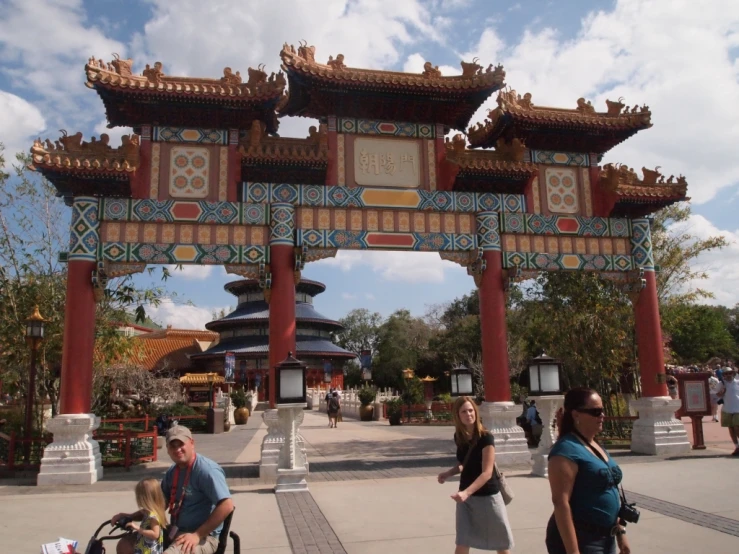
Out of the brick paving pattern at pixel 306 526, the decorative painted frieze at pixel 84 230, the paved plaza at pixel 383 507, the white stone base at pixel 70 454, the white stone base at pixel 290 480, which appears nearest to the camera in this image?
the brick paving pattern at pixel 306 526

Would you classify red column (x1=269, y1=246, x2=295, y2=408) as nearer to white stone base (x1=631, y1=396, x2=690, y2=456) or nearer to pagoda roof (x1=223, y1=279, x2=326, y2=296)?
white stone base (x1=631, y1=396, x2=690, y2=456)

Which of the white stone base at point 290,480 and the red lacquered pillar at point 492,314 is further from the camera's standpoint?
the red lacquered pillar at point 492,314

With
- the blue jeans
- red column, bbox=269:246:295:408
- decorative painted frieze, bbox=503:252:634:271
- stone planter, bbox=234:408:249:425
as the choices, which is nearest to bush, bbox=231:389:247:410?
stone planter, bbox=234:408:249:425

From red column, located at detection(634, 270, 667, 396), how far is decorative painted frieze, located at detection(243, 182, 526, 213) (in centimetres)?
373

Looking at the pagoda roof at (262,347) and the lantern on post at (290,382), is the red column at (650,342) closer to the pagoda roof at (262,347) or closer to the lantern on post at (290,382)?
the lantern on post at (290,382)

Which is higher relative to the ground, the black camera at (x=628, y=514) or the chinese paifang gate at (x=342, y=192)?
the chinese paifang gate at (x=342, y=192)

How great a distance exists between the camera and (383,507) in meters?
8.67

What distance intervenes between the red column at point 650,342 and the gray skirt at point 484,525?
11002mm

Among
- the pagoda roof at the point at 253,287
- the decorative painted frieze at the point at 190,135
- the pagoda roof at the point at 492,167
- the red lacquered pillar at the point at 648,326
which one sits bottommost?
the red lacquered pillar at the point at 648,326

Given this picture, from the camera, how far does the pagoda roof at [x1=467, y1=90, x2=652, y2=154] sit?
1445cm

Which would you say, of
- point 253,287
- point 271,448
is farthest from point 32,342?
point 253,287

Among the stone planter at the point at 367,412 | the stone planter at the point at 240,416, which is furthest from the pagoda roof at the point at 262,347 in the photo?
the stone planter at the point at 367,412

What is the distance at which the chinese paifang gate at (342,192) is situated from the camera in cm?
1252

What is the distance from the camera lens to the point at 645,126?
1523cm
